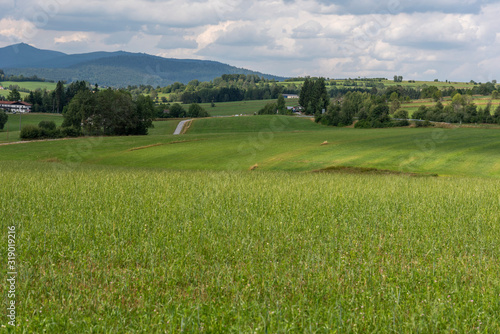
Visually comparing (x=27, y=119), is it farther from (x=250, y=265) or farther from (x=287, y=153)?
(x=250, y=265)

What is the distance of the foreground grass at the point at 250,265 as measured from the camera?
5.96 meters

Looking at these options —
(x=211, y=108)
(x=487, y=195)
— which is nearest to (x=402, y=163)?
(x=487, y=195)

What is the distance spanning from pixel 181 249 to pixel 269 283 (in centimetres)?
274

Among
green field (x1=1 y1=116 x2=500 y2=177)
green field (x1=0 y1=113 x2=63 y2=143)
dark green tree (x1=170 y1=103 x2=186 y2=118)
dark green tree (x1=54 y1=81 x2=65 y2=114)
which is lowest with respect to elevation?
green field (x1=1 y1=116 x2=500 y2=177)

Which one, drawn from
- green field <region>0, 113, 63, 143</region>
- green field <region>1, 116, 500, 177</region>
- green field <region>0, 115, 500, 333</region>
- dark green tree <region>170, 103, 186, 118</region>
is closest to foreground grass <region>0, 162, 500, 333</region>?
green field <region>0, 115, 500, 333</region>

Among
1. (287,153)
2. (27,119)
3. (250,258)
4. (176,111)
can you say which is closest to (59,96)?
(27,119)

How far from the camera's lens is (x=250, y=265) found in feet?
26.7

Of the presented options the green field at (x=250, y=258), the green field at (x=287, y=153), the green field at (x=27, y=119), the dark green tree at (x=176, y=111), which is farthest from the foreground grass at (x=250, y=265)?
the dark green tree at (x=176, y=111)

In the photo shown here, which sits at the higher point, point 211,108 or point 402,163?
point 211,108

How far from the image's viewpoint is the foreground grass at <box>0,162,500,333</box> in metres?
5.96

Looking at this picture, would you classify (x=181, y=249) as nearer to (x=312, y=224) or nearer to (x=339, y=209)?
(x=312, y=224)

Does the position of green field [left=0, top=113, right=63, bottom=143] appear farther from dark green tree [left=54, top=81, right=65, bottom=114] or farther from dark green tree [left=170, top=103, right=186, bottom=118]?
dark green tree [left=170, top=103, right=186, bottom=118]

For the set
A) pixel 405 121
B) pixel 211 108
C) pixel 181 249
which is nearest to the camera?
pixel 181 249

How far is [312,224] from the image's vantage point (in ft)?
38.5
